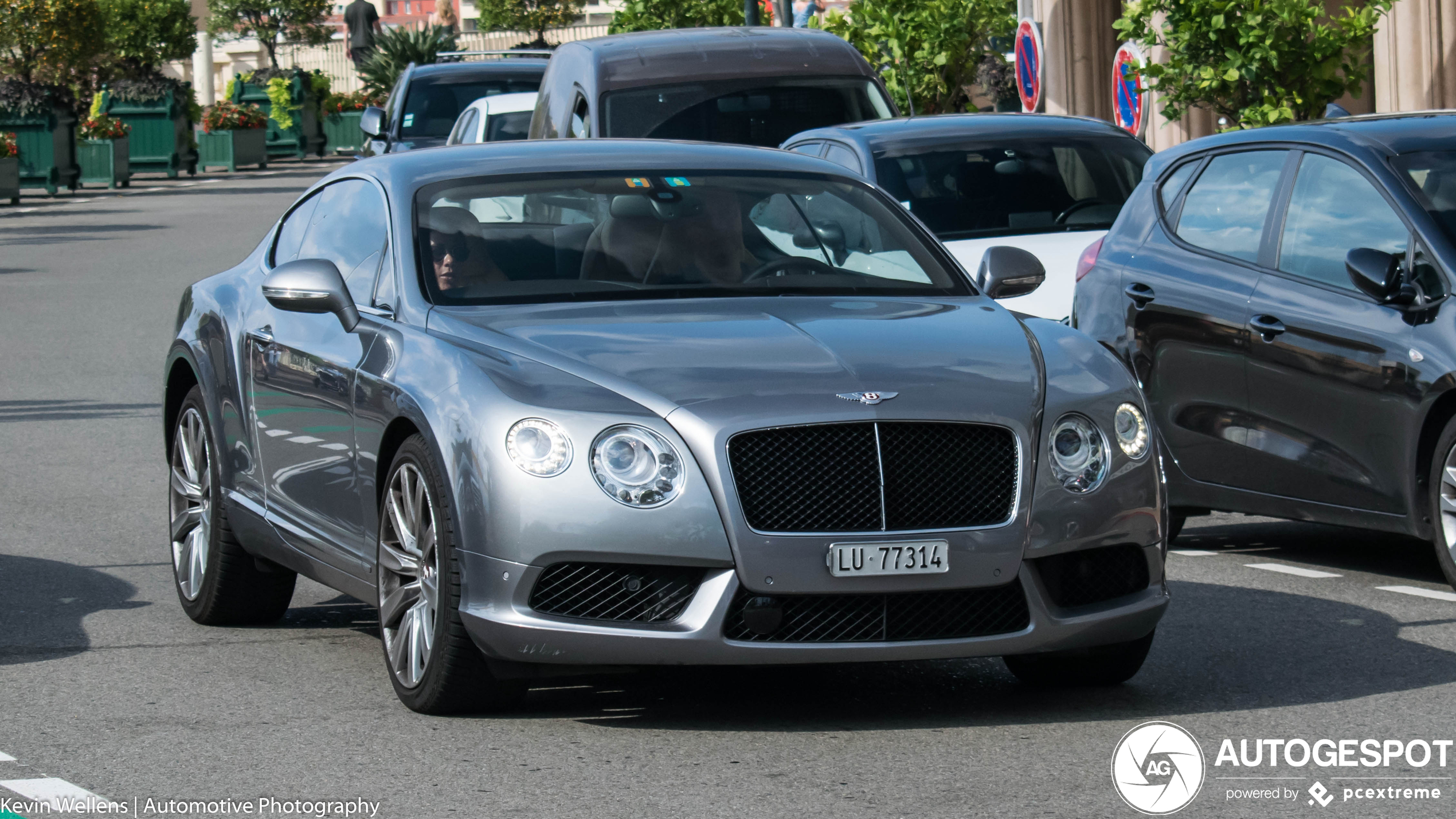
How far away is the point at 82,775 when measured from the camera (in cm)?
543

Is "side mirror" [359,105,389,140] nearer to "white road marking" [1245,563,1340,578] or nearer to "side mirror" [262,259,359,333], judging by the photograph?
"white road marking" [1245,563,1340,578]

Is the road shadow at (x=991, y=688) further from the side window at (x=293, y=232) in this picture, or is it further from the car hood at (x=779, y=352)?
the side window at (x=293, y=232)

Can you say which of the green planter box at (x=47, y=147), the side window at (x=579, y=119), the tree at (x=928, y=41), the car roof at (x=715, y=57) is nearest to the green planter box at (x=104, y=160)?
the green planter box at (x=47, y=147)

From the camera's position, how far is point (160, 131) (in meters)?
48.4

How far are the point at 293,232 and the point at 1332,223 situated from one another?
3.60 metres

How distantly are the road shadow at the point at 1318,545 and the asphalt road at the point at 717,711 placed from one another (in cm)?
2

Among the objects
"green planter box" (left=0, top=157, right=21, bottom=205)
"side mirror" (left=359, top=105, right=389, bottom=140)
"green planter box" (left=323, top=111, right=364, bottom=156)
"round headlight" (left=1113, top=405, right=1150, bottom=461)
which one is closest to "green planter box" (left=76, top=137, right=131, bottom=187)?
"green planter box" (left=0, top=157, right=21, bottom=205)

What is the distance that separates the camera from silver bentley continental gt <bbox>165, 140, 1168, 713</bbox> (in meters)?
5.53

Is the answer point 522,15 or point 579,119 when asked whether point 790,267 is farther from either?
point 522,15

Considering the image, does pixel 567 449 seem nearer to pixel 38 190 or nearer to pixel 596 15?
pixel 38 190

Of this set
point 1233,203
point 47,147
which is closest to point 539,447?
point 1233,203

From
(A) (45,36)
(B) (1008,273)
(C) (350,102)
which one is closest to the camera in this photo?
(B) (1008,273)

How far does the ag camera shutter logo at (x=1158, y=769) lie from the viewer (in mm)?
5020

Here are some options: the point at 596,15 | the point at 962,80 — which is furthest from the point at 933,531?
the point at 596,15
